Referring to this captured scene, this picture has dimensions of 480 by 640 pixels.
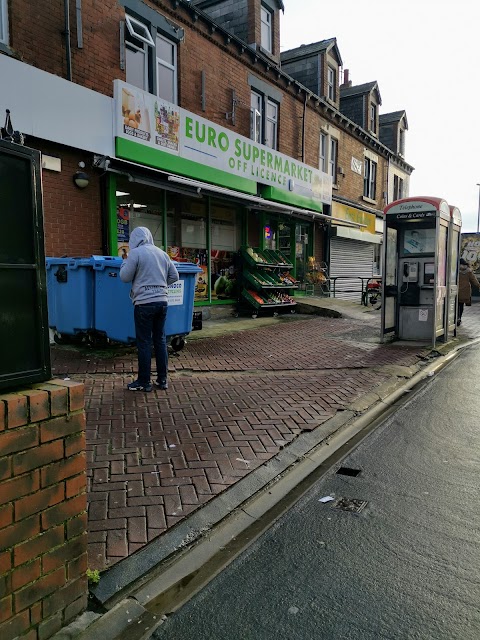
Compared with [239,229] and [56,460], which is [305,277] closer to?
[239,229]

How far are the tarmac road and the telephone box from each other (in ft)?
20.3

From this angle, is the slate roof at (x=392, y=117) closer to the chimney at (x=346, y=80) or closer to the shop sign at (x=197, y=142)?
the chimney at (x=346, y=80)

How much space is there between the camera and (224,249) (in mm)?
13352

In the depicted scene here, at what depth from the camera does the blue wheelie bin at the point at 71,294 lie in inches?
298

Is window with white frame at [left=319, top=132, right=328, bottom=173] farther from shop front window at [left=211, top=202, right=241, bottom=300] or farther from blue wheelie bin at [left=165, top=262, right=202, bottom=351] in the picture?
blue wheelie bin at [left=165, top=262, right=202, bottom=351]

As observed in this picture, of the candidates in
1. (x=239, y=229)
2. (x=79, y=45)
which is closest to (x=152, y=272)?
(x=79, y=45)

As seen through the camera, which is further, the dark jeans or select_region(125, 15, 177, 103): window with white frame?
select_region(125, 15, 177, 103): window with white frame

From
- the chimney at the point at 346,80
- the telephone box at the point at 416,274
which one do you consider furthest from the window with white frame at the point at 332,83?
the telephone box at the point at 416,274

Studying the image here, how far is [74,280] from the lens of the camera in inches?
300

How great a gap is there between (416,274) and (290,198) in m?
5.94

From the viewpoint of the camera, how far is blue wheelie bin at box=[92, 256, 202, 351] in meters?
7.27

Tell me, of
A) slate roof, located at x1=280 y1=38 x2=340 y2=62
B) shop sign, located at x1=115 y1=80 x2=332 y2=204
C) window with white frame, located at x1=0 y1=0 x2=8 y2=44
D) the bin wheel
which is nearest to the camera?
window with white frame, located at x1=0 y1=0 x2=8 y2=44

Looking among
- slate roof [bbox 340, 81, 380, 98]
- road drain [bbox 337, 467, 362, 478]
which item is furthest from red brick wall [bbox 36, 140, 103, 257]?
slate roof [bbox 340, 81, 380, 98]

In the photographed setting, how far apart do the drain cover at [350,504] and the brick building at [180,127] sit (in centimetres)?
725
